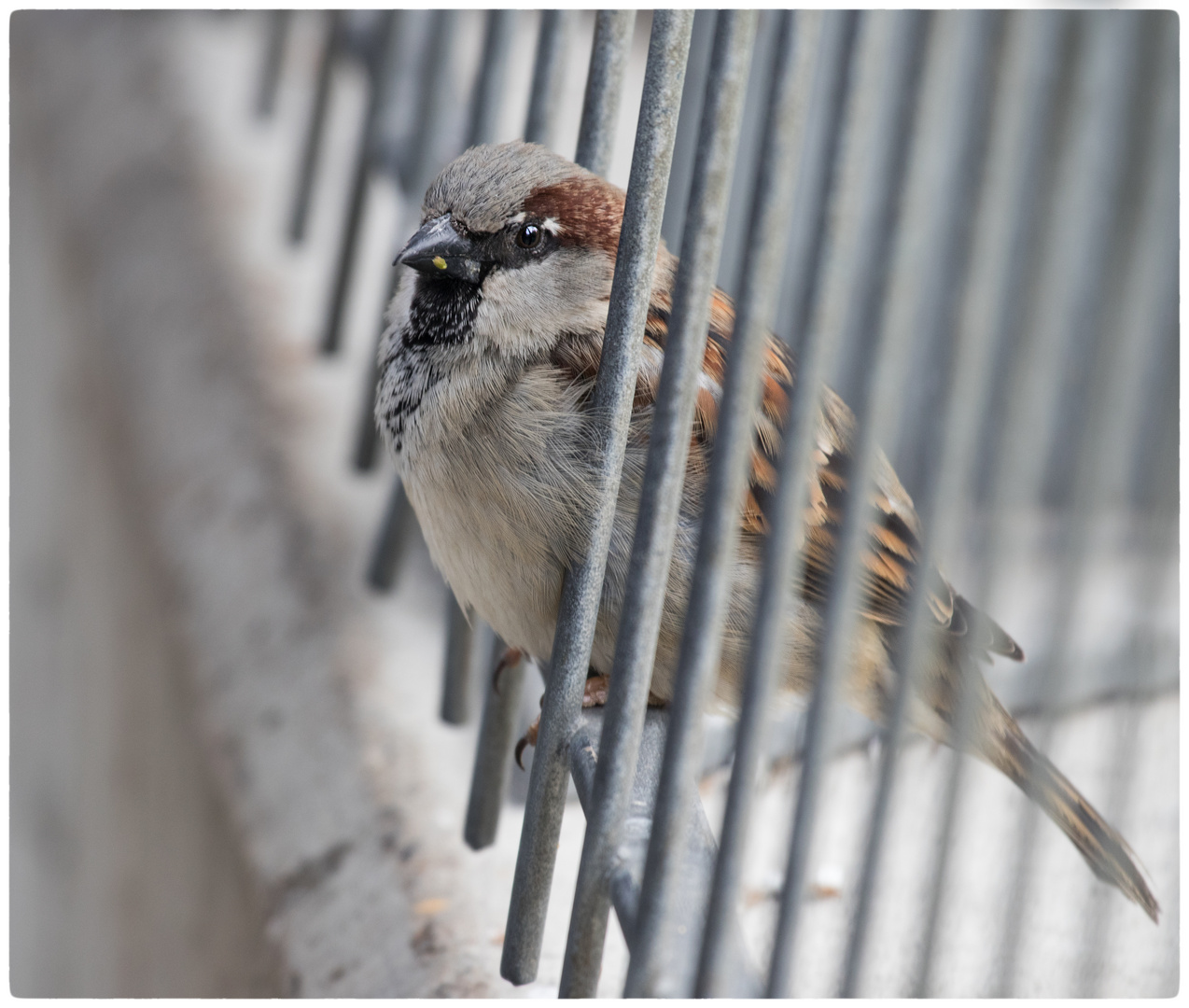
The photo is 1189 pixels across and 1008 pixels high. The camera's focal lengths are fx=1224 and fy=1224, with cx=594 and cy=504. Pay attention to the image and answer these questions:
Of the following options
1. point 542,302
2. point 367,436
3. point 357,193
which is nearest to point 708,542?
point 542,302

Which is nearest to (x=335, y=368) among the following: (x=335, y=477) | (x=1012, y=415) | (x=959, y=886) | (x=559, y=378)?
(x=335, y=477)

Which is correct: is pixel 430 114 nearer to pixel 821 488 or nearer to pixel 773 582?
pixel 821 488

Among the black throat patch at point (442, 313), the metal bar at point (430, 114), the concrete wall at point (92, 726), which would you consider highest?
the metal bar at point (430, 114)

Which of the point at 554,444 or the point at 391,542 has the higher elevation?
the point at 554,444

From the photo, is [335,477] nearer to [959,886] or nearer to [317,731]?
[317,731]

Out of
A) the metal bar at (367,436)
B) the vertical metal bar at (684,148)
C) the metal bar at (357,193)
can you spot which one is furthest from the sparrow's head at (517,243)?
the metal bar at (357,193)

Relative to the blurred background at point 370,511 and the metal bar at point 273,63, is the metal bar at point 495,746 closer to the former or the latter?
the blurred background at point 370,511
